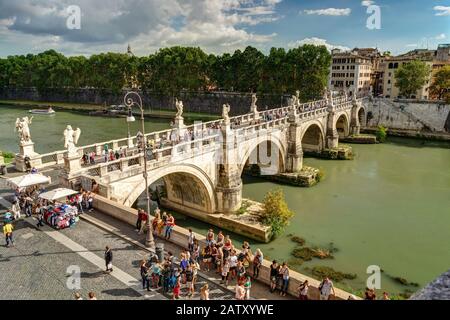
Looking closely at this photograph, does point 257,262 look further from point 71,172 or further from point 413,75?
point 413,75

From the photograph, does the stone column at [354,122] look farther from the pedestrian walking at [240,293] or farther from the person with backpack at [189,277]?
the pedestrian walking at [240,293]

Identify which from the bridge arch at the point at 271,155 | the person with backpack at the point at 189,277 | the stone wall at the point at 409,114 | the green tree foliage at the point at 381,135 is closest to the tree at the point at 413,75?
the stone wall at the point at 409,114

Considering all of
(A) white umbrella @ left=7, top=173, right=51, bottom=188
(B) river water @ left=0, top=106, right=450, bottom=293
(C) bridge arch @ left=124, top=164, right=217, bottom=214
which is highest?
(A) white umbrella @ left=7, top=173, right=51, bottom=188

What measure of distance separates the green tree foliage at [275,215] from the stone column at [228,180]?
2560 mm

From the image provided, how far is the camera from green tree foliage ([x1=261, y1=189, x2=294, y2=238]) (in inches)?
964

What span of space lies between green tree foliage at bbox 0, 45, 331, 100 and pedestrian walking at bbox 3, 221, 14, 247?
57.2 meters

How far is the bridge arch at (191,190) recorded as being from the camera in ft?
80.9

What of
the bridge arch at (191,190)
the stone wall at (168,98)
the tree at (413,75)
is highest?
the tree at (413,75)

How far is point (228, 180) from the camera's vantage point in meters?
26.5

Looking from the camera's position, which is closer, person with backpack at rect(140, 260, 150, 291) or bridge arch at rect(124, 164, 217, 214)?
person with backpack at rect(140, 260, 150, 291)

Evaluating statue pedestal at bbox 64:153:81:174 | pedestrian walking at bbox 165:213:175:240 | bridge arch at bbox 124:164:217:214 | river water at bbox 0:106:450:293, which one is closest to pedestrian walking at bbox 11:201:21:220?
statue pedestal at bbox 64:153:81:174

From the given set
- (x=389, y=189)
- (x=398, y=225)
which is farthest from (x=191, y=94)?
(x=398, y=225)

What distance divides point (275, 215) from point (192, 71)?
57.3 m

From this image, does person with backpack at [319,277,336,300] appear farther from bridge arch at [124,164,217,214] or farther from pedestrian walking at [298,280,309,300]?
bridge arch at [124,164,217,214]
